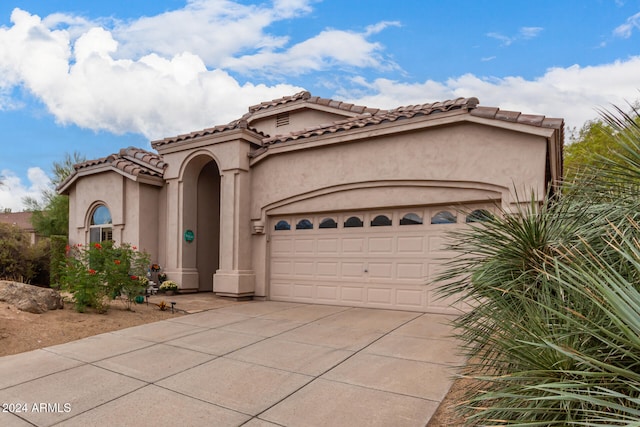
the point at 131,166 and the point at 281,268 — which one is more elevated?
the point at 131,166

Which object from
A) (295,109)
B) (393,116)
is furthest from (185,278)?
(393,116)

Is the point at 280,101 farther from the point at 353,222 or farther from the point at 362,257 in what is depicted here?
the point at 362,257

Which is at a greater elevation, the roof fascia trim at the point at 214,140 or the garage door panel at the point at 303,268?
the roof fascia trim at the point at 214,140

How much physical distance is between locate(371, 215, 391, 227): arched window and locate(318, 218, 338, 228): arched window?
1.13m

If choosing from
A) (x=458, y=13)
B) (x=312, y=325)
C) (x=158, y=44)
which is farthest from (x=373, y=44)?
(x=312, y=325)

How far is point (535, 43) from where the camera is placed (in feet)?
38.1

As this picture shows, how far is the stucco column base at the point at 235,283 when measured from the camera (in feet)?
35.2

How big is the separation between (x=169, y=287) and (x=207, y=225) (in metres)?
2.64

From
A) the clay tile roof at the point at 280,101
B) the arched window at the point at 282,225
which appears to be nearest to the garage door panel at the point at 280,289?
the arched window at the point at 282,225

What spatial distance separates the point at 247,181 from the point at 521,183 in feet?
24.4

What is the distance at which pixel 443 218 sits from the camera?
8891mm

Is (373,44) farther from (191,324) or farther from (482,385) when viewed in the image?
(482,385)

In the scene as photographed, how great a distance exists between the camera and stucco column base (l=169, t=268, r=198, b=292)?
11940 millimetres

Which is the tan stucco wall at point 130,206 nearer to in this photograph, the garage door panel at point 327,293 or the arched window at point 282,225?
the arched window at point 282,225
